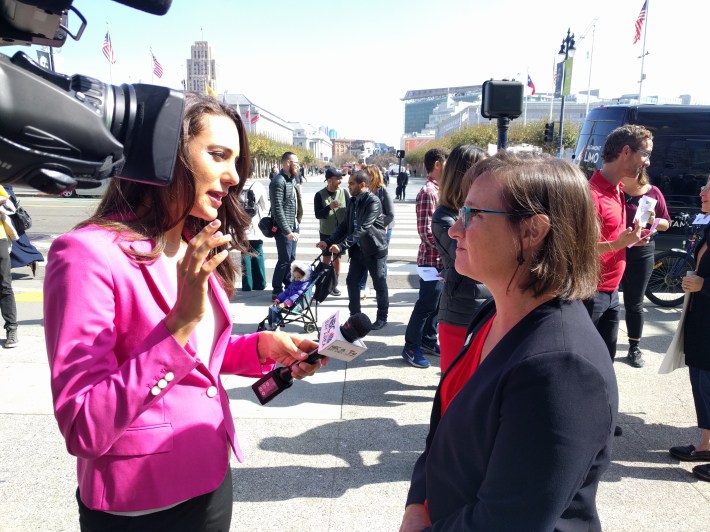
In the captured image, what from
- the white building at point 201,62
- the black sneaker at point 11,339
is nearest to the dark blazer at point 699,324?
the black sneaker at point 11,339

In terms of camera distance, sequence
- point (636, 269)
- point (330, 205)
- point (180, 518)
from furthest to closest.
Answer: point (330, 205) → point (636, 269) → point (180, 518)

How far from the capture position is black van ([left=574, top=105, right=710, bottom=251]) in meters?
7.87

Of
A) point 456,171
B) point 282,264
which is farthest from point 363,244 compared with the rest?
point 456,171

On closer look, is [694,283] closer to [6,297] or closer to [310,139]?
[6,297]

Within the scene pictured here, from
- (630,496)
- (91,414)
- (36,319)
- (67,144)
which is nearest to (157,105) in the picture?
(67,144)

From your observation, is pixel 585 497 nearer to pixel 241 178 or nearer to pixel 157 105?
pixel 157 105

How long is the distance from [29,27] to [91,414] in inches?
30.4

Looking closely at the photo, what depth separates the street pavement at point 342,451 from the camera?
9.19 ft

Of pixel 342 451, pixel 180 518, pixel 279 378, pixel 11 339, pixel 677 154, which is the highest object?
pixel 677 154

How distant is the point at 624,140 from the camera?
3.71 meters

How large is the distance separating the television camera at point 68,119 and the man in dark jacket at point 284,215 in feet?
19.6

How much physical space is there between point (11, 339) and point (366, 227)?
3.76 metres

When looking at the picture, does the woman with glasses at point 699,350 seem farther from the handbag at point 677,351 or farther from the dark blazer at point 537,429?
the dark blazer at point 537,429

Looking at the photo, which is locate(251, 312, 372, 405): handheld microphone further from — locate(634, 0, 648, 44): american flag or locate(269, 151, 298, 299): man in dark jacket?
locate(634, 0, 648, 44): american flag
